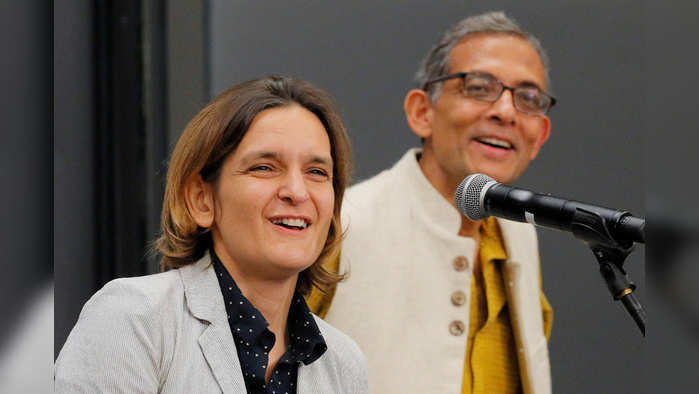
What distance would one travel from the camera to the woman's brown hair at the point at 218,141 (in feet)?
3.12

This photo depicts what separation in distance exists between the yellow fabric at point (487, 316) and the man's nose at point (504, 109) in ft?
0.54

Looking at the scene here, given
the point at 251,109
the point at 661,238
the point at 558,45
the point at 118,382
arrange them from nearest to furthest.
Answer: the point at 661,238 < the point at 118,382 < the point at 251,109 < the point at 558,45

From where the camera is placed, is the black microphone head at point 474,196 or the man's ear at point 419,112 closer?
the black microphone head at point 474,196

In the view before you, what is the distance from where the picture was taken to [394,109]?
51.1 inches

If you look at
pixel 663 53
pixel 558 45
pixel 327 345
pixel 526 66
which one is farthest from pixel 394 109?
pixel 663 53

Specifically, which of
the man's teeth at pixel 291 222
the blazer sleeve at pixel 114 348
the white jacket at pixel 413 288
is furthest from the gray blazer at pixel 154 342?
the white jacket at pixel 413 288

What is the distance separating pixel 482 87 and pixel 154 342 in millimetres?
622

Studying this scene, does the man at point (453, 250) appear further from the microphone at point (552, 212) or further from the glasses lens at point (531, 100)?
the microphone at point (552, 212)

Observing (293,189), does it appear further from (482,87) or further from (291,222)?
(482,87)

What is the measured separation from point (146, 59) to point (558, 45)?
712 mm

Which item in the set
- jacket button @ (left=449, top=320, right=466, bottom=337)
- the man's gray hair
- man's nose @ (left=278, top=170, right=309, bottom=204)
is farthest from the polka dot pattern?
the man's gray hair

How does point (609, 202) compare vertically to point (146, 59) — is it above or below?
below

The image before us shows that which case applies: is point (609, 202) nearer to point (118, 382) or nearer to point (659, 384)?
point (118, 382)

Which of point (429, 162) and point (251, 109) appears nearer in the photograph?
point (251, 109)
